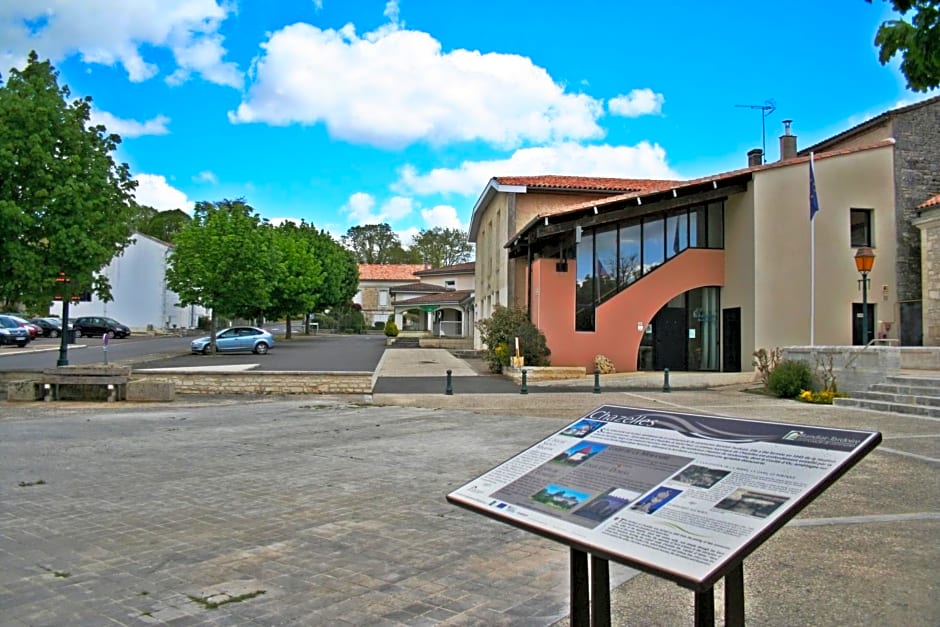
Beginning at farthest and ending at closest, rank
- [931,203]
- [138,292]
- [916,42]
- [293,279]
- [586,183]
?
[138,292], [293,279], [586,183], [931,203], [916,42]

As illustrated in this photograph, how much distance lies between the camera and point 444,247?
319 ft

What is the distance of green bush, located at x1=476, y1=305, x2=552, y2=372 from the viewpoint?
22859mm

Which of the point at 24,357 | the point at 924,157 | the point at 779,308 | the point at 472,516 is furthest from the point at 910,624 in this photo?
the point at 24,357

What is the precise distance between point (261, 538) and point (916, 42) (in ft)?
19.3

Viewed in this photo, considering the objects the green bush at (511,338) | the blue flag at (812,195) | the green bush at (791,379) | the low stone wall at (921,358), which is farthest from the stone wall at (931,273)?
the green bush at (511,338)

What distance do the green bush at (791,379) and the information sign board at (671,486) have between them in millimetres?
15901

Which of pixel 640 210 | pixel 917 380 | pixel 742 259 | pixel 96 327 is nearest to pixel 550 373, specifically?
pixel 640 210

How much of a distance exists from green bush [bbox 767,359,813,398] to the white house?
49928mm

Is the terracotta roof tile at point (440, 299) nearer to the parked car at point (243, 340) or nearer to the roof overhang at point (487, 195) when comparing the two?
the roof overhang at point (487, 195)

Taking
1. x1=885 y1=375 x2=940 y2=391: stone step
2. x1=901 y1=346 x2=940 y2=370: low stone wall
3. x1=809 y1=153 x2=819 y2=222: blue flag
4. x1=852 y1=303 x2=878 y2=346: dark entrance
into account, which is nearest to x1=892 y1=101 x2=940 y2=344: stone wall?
x1=852 y1=303 x2=878 y2=346: dark entrance

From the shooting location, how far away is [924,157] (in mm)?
23094

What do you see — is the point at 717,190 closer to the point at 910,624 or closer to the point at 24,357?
the point at 910,624

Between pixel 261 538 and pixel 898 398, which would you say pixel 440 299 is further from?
pixel 261 538

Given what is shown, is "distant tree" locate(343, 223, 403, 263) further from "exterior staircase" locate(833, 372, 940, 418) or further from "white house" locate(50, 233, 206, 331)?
"exterior staircase" locate(833, 372, 940, 418)
